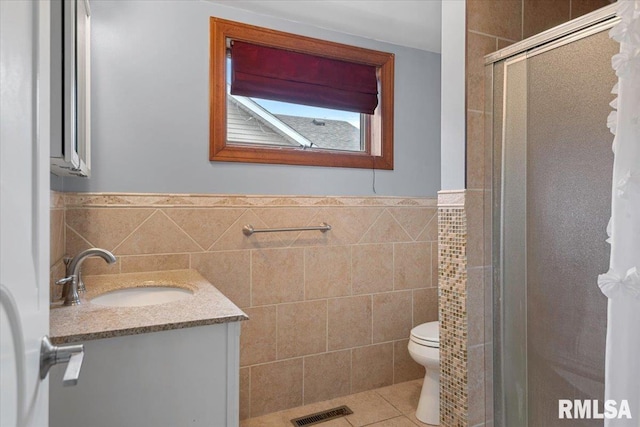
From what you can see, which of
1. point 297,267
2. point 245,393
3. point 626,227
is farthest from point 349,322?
point 626,227

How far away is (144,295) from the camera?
170 cm

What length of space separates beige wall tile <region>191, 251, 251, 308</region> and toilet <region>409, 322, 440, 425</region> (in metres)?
0.97

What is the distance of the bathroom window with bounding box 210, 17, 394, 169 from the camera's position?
7.09 feet

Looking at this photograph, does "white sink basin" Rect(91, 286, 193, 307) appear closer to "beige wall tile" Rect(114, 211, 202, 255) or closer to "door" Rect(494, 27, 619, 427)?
"beige wall tile" Rect(114, 211, 202, 255)

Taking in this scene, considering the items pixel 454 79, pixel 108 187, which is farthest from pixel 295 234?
pixel 454 79

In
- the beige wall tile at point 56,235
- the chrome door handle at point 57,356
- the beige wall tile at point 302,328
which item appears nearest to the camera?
the chrome door handle at point 57,356

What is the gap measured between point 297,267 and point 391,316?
0.77 metres

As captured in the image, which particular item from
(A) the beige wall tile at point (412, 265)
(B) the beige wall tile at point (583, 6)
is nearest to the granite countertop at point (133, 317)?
(A) the beige wall tile at point (412, 265)

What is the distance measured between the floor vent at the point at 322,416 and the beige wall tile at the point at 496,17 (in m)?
2.10

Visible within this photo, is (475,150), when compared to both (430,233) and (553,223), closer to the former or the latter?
(553,223)

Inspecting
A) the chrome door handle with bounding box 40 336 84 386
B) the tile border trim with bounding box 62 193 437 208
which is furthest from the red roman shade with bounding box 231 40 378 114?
the chrome door handle with bounding box 40 336 84 386

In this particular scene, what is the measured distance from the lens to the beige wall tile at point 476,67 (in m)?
1.58

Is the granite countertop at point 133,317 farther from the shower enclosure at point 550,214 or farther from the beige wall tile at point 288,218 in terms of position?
the shower enclosure at point 550,214

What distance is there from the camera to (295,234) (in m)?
2.29
